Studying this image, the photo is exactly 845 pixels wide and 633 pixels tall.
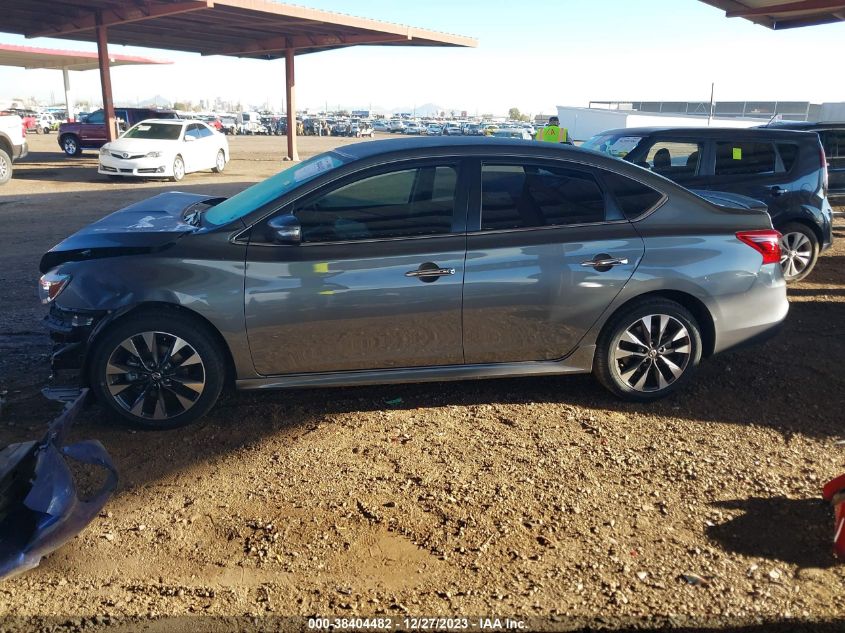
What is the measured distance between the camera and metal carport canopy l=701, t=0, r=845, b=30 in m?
14.6

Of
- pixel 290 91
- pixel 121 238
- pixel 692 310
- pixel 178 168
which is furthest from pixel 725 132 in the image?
pixel 290 91

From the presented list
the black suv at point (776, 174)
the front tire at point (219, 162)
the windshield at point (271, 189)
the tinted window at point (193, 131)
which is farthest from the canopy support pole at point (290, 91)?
the windshield at point (271, 189)

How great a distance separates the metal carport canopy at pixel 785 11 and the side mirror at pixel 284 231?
1447 centimetres

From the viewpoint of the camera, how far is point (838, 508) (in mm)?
3211

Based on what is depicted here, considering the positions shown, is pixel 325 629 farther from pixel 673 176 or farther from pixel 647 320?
pixel 673 176

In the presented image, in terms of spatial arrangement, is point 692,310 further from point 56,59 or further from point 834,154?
point 56,59

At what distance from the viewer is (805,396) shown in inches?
191

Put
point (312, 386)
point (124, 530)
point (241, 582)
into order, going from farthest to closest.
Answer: point (312, 386)
point (124, 530)
point (241, 582)

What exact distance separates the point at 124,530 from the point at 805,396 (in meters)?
4.47

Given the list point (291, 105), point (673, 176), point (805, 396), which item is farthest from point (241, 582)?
point (291, 105)

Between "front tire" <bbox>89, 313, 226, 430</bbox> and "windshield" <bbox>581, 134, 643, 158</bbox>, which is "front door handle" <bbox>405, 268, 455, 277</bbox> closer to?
"front tire" <bbox>89, 313, 226, 430</bbox>

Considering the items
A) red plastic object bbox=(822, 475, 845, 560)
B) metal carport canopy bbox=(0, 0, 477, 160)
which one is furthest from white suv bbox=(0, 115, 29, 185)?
red plastic object bbox=(822, 475, 845, 560)

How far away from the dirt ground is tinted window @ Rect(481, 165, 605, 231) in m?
1.25

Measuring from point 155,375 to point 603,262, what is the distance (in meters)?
2.85
